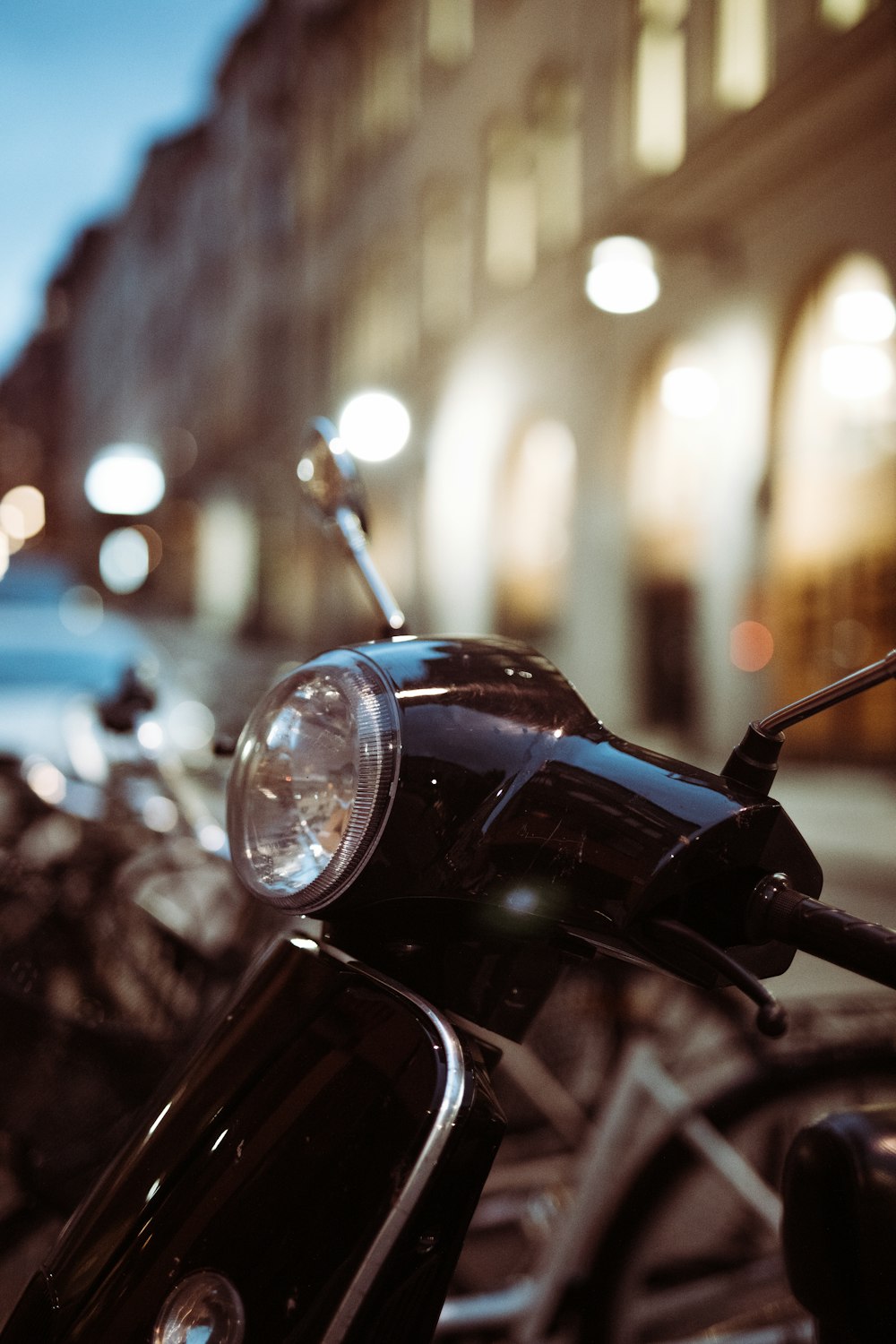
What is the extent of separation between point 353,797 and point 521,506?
43.6 feet

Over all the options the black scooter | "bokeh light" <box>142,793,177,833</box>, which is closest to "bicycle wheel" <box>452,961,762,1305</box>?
"bokeh light" <box>142,793,177,833</box>

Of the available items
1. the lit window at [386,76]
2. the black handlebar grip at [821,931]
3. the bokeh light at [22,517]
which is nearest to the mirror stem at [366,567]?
the black handlebar grip at [821,931]

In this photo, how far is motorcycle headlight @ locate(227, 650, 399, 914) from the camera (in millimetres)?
842

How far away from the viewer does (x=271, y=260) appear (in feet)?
83.4

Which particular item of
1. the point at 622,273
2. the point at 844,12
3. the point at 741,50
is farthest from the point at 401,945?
the point at 622,273

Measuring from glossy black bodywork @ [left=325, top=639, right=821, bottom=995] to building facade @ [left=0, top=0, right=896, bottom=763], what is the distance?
2.50 m

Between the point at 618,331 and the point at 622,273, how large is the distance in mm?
3133

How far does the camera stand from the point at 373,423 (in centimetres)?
529

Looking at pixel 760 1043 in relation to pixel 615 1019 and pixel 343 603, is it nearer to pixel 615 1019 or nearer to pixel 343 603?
pixel 615 1019

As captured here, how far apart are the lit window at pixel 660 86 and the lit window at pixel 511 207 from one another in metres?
4.15

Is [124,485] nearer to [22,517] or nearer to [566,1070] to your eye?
[566,1070]

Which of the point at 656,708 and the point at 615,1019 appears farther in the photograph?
the point at 656,708

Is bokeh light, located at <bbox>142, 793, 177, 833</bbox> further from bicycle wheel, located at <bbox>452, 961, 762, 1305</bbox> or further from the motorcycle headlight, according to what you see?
the motorcycle headlight

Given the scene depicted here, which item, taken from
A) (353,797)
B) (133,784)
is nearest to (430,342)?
(133,784)
